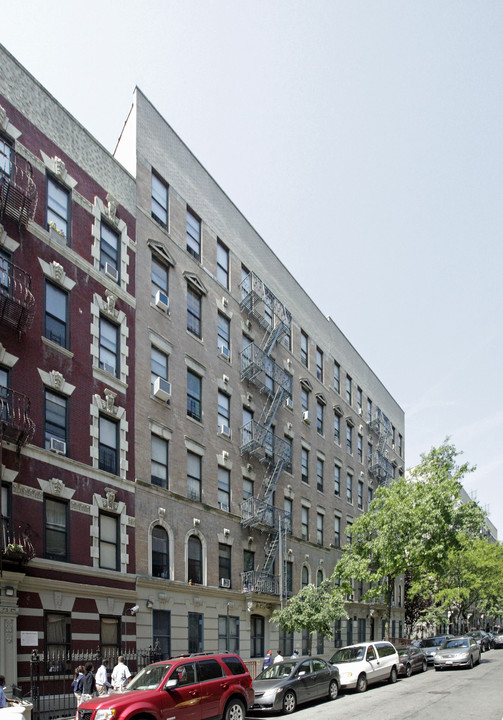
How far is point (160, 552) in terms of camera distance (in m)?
25.5

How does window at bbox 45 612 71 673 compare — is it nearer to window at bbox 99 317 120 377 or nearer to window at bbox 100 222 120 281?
window at bbox 99 317 120 377

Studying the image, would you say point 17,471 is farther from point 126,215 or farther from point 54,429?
point 126,215

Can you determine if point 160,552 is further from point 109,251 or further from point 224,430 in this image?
point 109,251

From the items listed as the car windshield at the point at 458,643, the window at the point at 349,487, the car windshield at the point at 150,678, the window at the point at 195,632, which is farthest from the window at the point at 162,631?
the window at the point at 349,487

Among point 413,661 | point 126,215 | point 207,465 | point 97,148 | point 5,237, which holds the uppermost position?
point 97,148

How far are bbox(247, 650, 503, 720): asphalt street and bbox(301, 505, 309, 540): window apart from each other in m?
12.7

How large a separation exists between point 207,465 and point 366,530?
40.1ft

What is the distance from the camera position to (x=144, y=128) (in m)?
28.5

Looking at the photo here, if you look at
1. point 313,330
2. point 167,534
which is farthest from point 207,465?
point 313,330

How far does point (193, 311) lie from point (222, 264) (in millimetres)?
4412

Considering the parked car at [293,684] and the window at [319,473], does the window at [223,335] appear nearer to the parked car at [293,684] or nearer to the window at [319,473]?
the window at [319,473]

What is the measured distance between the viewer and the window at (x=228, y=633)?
94.7 feet

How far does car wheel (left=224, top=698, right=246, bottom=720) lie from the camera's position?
16.5 metres

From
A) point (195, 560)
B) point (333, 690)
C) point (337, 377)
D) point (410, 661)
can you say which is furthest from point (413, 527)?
point (337, 377)
